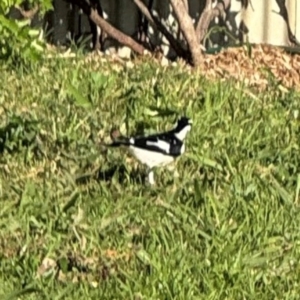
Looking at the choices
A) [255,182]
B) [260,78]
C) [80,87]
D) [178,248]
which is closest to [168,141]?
[255,182]

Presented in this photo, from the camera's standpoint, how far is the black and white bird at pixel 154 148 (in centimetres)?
664

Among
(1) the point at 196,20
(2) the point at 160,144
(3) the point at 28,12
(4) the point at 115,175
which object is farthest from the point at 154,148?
(1) the point at 196,20

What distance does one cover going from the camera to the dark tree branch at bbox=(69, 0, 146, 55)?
9.91 metres

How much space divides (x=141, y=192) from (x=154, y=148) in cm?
23

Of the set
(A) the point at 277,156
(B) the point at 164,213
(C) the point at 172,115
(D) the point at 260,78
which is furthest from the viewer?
(D) the point at 260,78

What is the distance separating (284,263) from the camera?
5824 millimetres

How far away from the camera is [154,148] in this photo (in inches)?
262

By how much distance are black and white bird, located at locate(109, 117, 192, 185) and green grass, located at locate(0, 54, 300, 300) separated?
0.14 meters

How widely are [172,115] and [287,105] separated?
864 millimetres

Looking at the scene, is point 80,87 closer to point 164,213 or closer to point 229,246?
point 164,213

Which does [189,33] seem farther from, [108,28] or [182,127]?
[182,127]

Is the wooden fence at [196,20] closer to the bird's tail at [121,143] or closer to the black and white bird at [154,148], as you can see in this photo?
the bird's tail at [121,143]

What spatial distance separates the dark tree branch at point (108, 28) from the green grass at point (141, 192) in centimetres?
111

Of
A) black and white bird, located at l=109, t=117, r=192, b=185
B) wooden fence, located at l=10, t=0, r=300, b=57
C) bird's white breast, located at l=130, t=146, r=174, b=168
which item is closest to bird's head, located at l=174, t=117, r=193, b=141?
black and white bird, located at l=109, t=117, r=192, b=185
